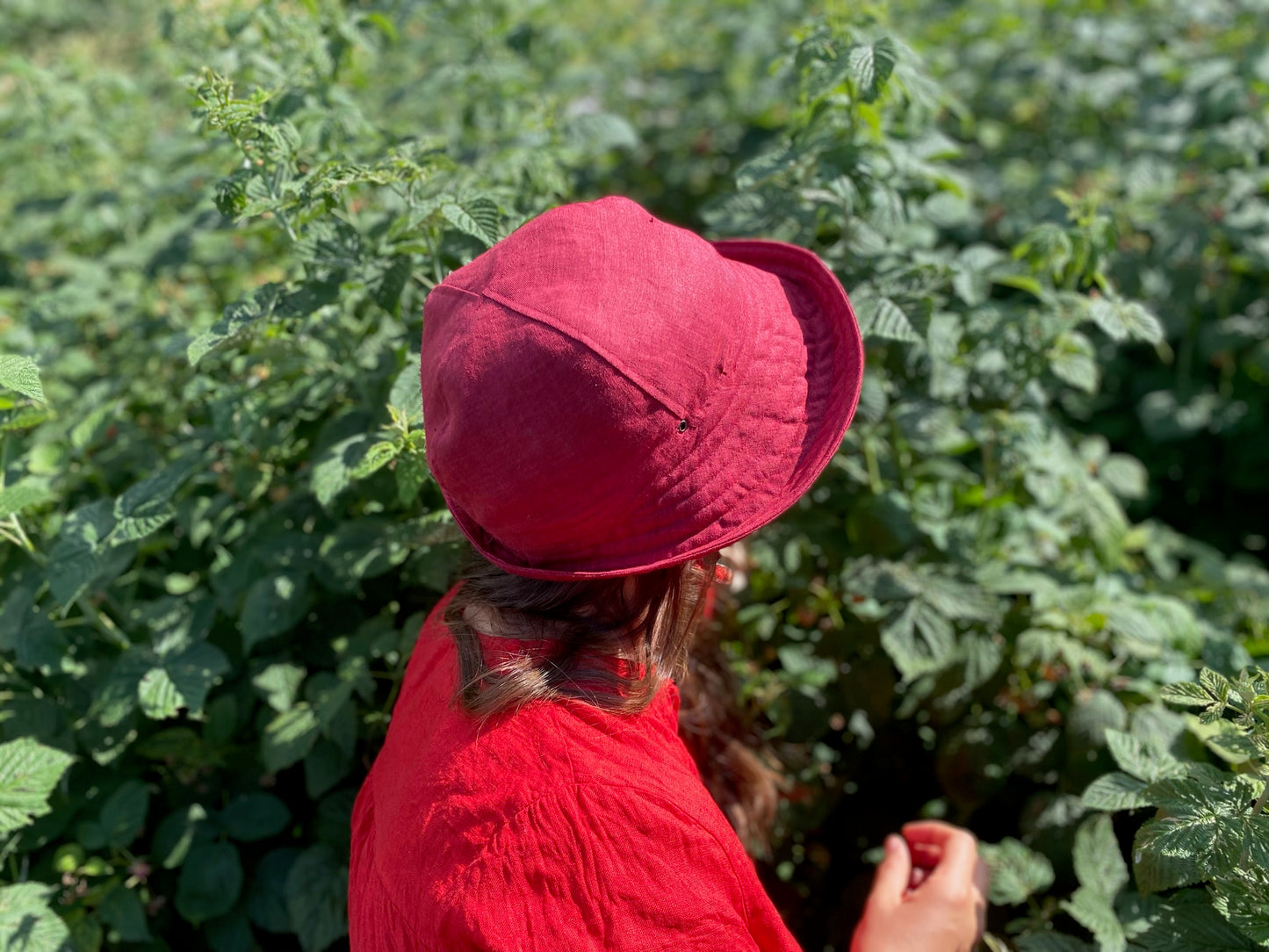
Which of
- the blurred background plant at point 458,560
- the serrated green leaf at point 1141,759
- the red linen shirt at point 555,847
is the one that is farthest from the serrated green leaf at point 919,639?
the red linen shirt at point 555,847

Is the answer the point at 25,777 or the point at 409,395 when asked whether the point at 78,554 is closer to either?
the point at 25,777

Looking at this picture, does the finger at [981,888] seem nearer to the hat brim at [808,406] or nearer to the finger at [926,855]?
the finger at [926,855]

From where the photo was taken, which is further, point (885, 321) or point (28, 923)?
point (885, 321)

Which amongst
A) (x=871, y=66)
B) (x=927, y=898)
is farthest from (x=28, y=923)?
(x=871, y=66)

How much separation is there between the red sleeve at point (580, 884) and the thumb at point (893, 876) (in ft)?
1.70

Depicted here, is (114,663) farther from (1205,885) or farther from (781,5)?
(781,5)

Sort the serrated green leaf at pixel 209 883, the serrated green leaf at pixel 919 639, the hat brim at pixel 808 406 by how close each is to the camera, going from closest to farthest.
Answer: the hat brim at pixel 808 406, the serrated green leaf at pixel 209 883, the serrated green leaf at pixel 919 639

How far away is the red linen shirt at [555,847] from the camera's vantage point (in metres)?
1.08

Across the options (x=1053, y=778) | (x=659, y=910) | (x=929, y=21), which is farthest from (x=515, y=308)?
(x=929, y=21)

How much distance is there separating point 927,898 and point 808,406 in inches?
31.3

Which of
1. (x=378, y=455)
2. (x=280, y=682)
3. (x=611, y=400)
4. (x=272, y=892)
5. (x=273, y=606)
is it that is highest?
(x=611, y=400)

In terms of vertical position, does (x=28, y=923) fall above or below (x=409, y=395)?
below

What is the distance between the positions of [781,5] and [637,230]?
3.29 meters

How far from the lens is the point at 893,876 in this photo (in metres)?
1.55
